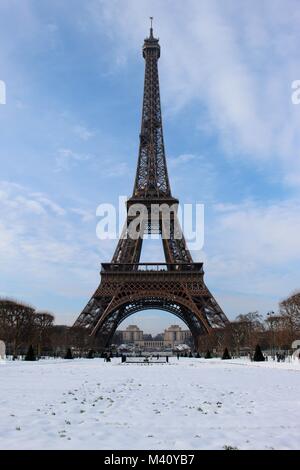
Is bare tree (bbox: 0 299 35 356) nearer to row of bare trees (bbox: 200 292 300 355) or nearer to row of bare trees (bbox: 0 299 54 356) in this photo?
row of bare trees (bbox: 0 299 54 356)

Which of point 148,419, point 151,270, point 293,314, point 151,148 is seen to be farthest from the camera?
point 151,148

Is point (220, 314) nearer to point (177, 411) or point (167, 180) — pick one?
point (167, 180)

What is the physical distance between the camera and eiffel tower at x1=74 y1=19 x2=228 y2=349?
6594 cm

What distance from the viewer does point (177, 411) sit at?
10.8 metres

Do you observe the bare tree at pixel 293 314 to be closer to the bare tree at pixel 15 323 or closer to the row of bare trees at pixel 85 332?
the row of bare trees at pixel 85 332

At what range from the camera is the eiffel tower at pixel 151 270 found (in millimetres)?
65938

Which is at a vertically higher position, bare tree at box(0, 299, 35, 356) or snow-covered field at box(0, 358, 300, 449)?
bare tree at box(0, 299, 35, 356)

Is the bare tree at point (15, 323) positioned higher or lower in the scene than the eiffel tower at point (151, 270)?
lower

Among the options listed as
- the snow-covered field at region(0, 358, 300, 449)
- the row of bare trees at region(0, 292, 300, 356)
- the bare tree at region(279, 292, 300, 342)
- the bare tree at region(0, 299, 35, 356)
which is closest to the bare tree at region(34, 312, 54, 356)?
the row of bare trees at region(0, 292, 300, 356)

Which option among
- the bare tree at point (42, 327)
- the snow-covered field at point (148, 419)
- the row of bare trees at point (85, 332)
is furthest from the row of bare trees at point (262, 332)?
the snow-covered field at point (148, 419)

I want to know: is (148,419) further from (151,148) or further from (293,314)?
(151,148)

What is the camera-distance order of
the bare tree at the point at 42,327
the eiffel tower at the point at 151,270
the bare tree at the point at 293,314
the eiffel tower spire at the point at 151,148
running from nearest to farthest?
the bare tree at the point at 293,314 < the bare tree at the point at 42,327 < the eiffel tower at the point at 151,270 < the eiffel tower spire at the point at 151,148

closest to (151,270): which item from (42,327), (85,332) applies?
(85,332)

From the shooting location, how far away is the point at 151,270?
69.9 meters
